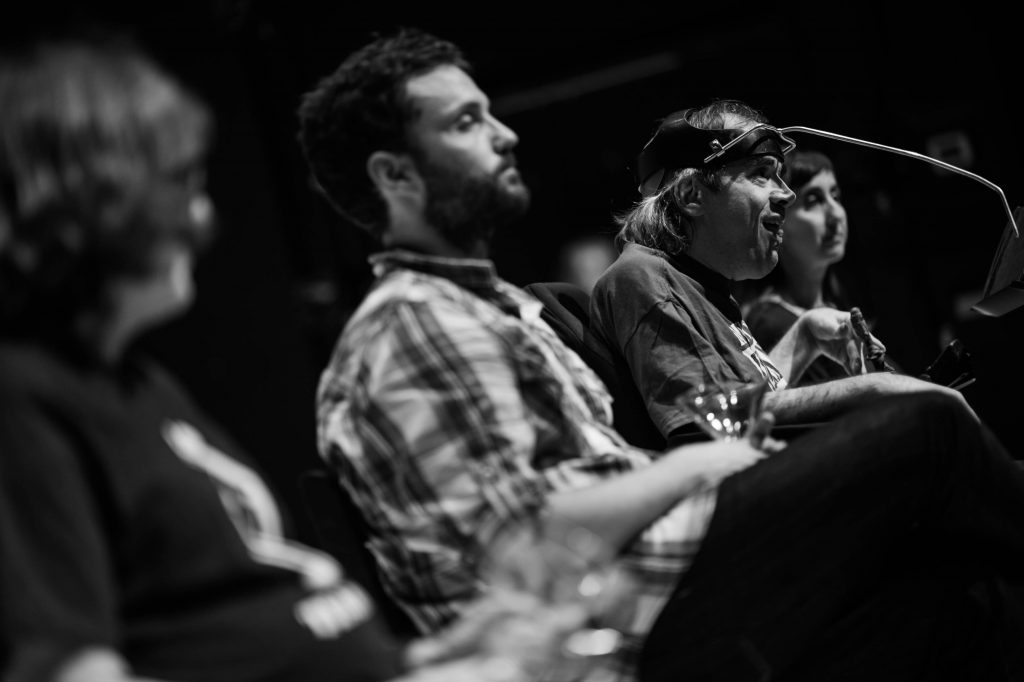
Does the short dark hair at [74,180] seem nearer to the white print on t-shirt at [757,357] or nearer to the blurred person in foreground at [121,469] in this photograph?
the blurred person in foreground at [121,469]

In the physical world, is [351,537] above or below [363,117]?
below

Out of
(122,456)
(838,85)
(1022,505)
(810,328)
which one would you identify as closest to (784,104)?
(810,328)

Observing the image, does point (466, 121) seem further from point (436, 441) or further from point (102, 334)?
point (102, 334)

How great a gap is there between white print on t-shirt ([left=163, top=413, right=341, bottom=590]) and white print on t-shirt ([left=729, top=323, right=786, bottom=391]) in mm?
1016

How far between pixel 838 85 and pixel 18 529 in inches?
114

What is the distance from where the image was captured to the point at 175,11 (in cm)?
314

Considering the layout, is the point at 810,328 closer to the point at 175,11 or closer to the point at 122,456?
the point at 122,456

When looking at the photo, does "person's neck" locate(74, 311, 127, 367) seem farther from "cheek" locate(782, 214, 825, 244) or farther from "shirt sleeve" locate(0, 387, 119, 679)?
"cheek" locate(782, 214, 825, 244)

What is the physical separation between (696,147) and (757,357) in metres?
0.37

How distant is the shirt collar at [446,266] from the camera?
144 centimetres

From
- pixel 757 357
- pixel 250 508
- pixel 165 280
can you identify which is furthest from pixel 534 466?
pixel 757 357

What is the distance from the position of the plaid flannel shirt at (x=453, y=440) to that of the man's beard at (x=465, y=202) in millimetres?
46

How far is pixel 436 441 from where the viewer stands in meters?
1.24

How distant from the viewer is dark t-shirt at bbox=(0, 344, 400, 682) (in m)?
0.85
